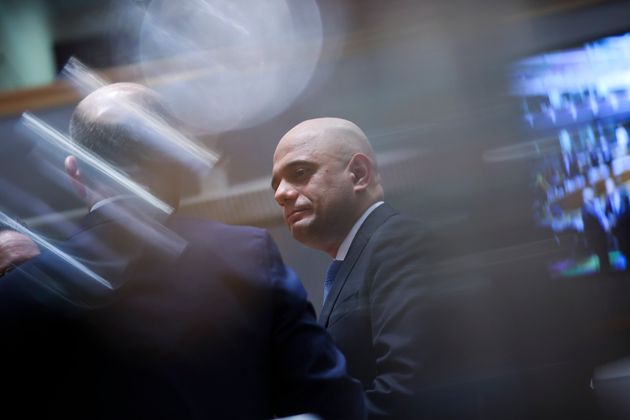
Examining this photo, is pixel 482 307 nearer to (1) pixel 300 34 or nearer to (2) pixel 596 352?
(2) pixel 596 352

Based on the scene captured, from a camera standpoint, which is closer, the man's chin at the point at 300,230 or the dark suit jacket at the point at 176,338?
the dark suit jacket at the point at 176,338

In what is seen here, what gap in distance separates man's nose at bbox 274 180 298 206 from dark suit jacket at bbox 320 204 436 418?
0.44ft

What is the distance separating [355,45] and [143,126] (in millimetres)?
693

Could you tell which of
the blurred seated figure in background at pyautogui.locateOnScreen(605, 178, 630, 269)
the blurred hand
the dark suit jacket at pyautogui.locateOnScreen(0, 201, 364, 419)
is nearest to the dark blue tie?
the dark suit jacket at pyautogui.locateOnScreen(0, 201, 364, 419)

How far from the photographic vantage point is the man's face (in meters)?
1.19

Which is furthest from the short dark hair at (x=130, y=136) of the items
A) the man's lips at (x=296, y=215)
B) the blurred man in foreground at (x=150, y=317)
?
the man's lips at (x=296, y=215)

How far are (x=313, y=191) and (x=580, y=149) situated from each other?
1.78 ft

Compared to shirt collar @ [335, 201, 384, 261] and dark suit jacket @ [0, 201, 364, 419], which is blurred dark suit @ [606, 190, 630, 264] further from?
dark suit jacket @ [0, 201, 364, 419]

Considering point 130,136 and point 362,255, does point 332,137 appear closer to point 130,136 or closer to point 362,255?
point 362,255

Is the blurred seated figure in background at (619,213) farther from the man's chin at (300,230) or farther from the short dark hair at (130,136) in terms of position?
the short dark hair at (130,136)

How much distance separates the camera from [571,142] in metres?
1.34

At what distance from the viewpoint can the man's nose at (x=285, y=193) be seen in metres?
1.19

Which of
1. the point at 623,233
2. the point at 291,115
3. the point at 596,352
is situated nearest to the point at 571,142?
the point at 623,233

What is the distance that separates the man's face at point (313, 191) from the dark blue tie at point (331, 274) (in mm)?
33
